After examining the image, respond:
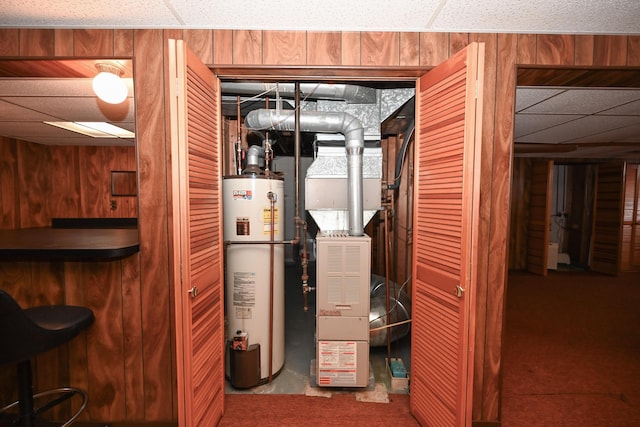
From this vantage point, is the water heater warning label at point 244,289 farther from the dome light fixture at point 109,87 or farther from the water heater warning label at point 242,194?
the dome light fixture at point 109,87

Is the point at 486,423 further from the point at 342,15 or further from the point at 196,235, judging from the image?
the point at 342,15

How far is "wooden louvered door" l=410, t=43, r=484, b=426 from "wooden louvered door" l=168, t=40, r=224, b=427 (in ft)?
3.80

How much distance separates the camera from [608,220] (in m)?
5.02

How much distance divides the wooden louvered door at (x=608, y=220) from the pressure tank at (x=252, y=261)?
601 centimetres

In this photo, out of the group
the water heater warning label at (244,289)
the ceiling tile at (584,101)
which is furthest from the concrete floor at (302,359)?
the ceiling tile at (584,101)

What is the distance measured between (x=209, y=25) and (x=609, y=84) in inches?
92.9

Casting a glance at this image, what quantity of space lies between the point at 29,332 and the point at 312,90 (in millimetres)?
1974

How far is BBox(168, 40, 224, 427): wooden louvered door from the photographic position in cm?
122

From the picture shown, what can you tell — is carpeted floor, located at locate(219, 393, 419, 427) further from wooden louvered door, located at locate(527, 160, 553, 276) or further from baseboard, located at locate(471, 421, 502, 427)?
wooden louvered door, located at locate(527, 160, 553, 276)

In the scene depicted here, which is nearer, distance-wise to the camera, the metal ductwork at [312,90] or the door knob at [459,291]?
the door knob at [459,291]

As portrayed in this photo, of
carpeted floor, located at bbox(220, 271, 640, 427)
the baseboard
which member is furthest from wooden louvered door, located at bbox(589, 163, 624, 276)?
the baseboard

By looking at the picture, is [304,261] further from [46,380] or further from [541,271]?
[541,271]

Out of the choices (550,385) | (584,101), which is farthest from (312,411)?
(584,101)

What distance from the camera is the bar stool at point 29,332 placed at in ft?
3.49
